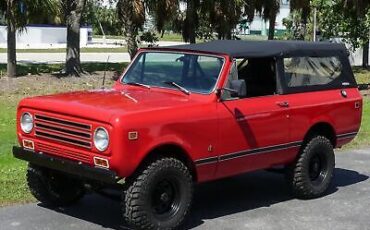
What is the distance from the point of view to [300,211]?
22.2 ft

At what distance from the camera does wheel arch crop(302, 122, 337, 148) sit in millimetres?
7313

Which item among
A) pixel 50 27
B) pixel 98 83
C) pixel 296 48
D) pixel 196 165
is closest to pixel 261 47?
pixel 296 48

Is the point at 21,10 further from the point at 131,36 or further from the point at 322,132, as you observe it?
the point at 322,132

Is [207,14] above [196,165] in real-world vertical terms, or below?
above

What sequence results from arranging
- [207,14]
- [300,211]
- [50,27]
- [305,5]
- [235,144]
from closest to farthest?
[235,144] → [300,211] → [207,14] → [305,5] → [50,27]

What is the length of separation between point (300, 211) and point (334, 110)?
137 centimetres

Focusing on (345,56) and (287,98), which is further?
(345,56)

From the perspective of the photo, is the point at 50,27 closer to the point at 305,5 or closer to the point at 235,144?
the point at 305,5

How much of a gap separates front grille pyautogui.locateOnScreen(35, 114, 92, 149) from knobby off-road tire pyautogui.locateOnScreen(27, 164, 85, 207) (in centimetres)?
59

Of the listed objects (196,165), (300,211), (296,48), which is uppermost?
(296,48)

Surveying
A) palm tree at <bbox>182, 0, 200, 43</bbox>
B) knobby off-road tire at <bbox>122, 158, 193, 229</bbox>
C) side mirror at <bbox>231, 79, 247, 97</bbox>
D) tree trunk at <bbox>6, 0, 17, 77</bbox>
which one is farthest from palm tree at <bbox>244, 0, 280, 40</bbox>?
knobby off-road tire at <bbox>122, 158, 193, 229</bbox>

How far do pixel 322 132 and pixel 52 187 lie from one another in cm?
315

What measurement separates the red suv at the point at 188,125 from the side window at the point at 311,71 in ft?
0.04

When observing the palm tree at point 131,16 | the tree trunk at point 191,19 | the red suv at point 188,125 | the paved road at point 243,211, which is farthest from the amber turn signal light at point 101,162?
the tree trunk at point 191,19
